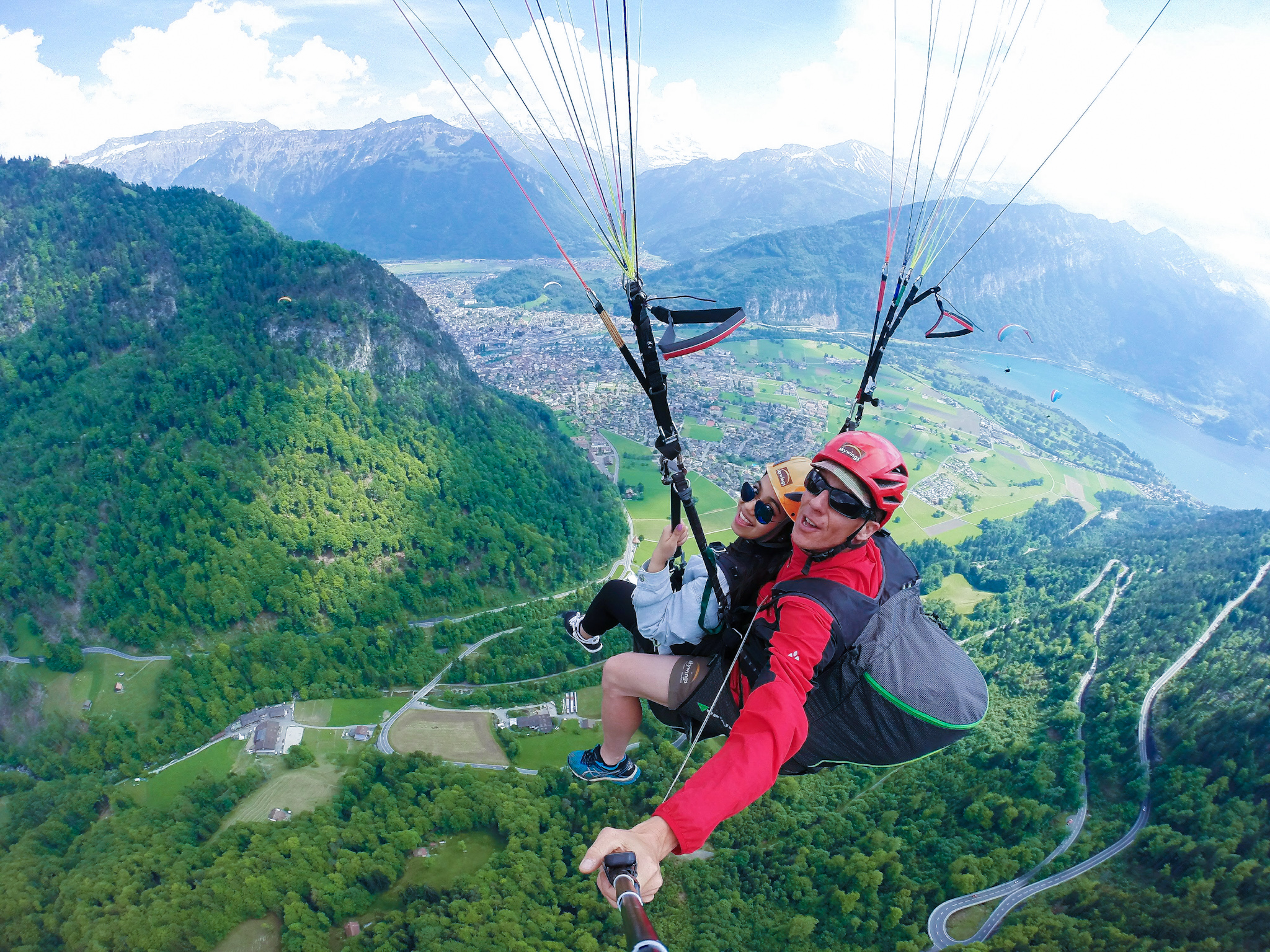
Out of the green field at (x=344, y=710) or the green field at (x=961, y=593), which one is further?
the green field at (x=961, y=593)

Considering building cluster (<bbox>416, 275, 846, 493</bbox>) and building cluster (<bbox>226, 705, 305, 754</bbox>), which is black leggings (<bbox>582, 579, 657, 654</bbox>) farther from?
building cluster (<bbox>416, 275, 846, 493</bbox>)

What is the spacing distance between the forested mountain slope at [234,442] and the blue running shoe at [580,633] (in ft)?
120

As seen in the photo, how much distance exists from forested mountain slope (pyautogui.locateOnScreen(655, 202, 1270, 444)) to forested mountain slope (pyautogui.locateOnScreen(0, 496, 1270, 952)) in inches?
4454

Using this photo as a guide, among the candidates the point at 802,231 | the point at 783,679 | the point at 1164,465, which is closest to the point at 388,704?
the point at 783,679

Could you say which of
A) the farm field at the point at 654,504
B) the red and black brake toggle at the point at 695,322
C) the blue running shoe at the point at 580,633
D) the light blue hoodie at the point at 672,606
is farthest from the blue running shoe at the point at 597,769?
the farm field at the point at 654,504

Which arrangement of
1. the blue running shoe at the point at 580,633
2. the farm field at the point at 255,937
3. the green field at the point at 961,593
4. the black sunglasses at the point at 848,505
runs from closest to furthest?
the black sunglasses at the point at 848,505 < the blue running shoe at the point at 580,633 < the farm field at the point at 255,937 < the green field at the point at 961,593

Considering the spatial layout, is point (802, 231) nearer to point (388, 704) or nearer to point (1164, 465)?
point (1164, 465)

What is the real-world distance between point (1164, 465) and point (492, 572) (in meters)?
93.8

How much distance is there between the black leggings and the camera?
5105 millimetres

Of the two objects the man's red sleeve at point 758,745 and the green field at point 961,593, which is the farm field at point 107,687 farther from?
the green field at point 961,593

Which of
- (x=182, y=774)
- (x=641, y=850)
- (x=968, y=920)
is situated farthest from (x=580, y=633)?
(x=182, y=774)

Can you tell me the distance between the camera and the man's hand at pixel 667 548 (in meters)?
4.59

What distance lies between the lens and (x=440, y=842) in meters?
27.0

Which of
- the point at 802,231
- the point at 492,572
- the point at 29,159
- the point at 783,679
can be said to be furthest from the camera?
the point at 802,231
